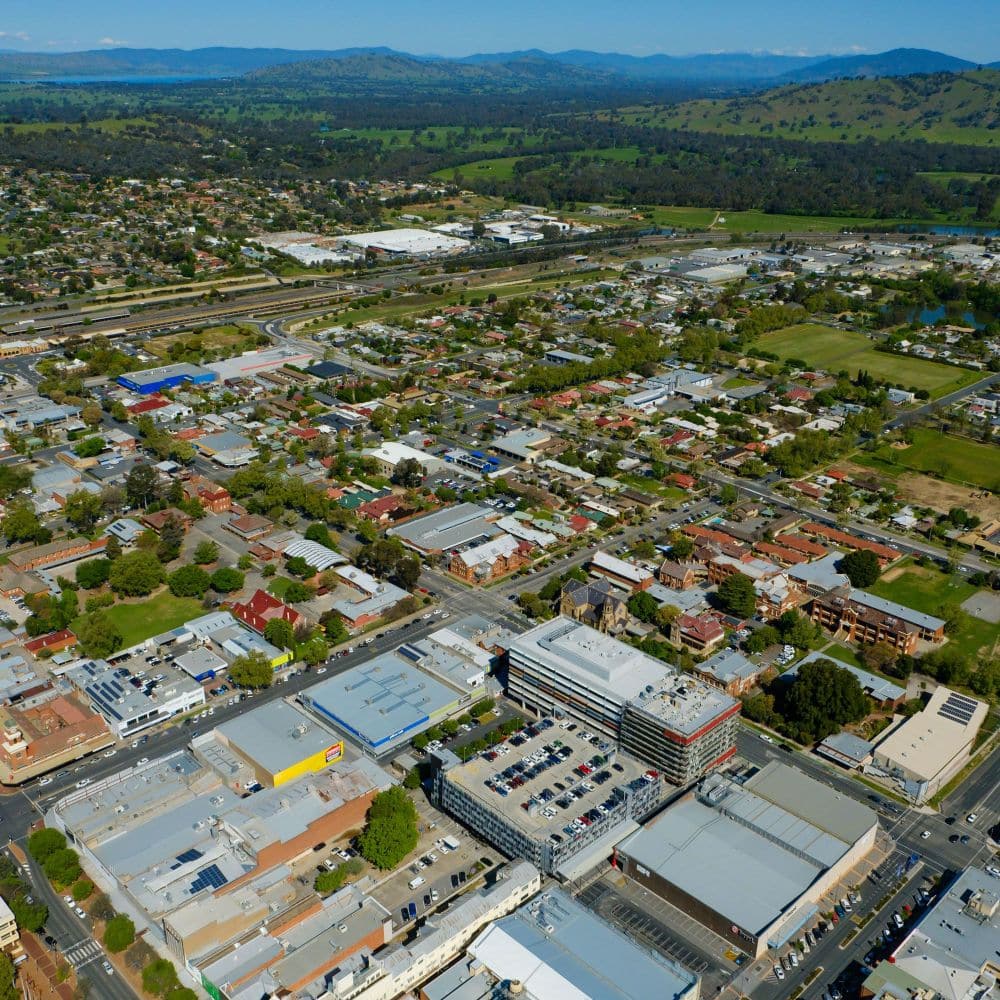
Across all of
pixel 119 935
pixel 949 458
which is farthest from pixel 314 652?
pixel 949 458

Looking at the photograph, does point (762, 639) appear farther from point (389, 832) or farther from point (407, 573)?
point (389, 832)

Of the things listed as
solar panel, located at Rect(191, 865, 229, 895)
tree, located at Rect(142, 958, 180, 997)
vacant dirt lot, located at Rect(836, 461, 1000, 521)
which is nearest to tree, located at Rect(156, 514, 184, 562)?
solar panel, located at Rect(191, 865, 229, 895)

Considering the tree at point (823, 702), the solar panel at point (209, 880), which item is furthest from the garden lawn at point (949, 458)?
the solar panel at point (209, 880)

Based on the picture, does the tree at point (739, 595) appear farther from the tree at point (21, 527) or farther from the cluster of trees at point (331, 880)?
the tree at point (21, 527)

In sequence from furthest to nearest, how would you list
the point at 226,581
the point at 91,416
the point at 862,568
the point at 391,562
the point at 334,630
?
the point at 91,416, the point at 862,568, the point at 391,562, the point at 226,581, the point at 334,630

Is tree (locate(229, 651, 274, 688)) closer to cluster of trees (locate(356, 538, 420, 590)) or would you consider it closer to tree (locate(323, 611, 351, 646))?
tree (locate(323, 611, 351, 646))

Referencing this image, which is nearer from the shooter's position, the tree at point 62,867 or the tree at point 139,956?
the tree at point 139,956
